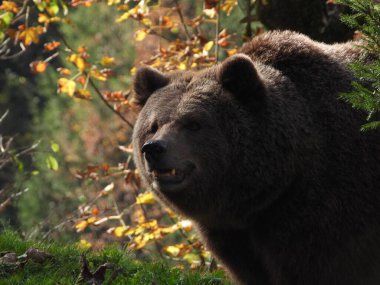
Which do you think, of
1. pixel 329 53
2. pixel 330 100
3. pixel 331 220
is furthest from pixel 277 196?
pixel 329 53

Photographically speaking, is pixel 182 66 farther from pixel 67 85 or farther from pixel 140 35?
pixel 67 85

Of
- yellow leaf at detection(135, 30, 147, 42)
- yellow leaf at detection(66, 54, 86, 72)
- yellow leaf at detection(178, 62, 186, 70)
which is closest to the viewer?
yellow leaf at detection(178, 62, 186, 70)

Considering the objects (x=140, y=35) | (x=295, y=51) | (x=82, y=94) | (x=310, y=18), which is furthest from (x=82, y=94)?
(x=295, y=51)

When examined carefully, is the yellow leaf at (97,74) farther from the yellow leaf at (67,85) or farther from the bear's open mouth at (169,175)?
the bear's open mouth at (169,175)

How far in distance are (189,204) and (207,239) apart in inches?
20.3

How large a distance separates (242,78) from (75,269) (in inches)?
73.4

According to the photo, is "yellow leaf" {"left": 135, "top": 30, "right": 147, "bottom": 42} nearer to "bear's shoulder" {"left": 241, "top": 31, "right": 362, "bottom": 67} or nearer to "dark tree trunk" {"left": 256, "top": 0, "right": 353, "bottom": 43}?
"dark tree trunk" {"left": 256, "top": 0, "right": 353, "bottom": 43}

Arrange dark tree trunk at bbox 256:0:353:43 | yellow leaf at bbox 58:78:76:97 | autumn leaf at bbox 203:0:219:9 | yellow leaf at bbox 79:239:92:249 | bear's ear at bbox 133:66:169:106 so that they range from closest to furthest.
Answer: bear's ear at bbox 133:66:169:106 → yellow leaf at bbox 79:239:92:249 → dark tree trunk at bbox 256:0:353:43 → autumn leaf at bbox 203:0:219:9 → yellow leaf at bbox 58:78:76:97

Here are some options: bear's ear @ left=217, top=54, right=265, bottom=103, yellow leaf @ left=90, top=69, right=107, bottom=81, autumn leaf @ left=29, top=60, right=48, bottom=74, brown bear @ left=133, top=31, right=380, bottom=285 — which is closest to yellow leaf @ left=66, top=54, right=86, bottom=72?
yellow leaf @ left=90, top=69, right=107, bottom=81

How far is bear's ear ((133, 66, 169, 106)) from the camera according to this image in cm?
604

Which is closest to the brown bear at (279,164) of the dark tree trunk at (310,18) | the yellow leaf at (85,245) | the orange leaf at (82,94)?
the yellow leaf at (85,245)

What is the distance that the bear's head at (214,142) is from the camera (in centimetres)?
539

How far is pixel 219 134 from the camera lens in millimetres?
5512

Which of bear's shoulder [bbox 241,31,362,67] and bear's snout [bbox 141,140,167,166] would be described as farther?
bear's shoulder [bbox 241,31,362,67]
